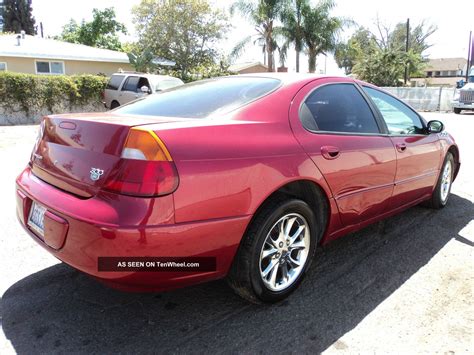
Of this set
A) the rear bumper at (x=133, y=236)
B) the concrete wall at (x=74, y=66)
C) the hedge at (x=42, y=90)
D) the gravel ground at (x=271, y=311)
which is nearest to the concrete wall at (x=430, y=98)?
the concrete wall at (x=74, y=66)

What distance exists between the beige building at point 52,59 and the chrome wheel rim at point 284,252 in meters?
20.6

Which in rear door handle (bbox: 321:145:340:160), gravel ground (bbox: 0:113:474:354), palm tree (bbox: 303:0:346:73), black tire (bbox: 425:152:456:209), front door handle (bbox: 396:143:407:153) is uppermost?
palm tree (bbox: 303:0:346:73)

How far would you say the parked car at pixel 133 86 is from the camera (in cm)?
1454

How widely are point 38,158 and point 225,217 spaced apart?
4.69 feet

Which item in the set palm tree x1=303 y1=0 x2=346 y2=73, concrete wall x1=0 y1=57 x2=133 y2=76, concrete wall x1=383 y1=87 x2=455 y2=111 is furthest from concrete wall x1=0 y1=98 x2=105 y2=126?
concrete wall x1=383 y1=87 x2=455 y2=111

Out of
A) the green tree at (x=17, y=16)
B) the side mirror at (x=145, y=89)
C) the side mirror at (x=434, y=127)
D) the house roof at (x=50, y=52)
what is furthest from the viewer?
the green tree at (x=17, y=16)

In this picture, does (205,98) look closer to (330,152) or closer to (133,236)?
(330,152)

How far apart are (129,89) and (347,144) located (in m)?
13.2

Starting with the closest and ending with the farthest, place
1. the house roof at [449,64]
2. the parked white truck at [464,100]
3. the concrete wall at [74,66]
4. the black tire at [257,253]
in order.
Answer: the black tire at [257,253]
the concrete wall at [74,66]
the parked white truck at [464,100]
the house roof at [449,64]

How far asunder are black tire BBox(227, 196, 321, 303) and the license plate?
3.94 feet

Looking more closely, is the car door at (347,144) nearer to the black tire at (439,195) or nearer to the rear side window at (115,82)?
the black tire at (439,195)

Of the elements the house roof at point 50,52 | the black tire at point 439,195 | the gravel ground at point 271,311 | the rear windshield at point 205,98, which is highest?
the house roof at point 50,52

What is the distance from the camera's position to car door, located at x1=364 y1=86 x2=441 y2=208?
383 cm

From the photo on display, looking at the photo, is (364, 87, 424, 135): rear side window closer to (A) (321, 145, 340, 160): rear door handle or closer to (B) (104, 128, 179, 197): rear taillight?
(A) (321, 145, 340, 160): rear door handle
